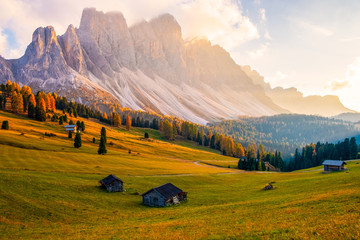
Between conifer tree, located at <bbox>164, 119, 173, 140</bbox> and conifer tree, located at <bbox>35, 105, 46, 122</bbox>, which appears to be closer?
conifer tree, located at <bbox>35, 105, 46, 122</bbox>

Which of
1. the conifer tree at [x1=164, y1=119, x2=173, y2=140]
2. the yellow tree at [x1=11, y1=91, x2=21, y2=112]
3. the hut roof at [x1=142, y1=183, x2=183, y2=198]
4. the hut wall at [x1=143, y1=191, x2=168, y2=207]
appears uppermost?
the yellow tree at [x1=11, y1=91, x2=21, y2=112]

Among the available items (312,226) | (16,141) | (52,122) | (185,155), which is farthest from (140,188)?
(52,122)

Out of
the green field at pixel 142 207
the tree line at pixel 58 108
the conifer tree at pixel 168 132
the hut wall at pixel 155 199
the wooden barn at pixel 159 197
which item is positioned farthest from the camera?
the conifer tree at pixel 168 132

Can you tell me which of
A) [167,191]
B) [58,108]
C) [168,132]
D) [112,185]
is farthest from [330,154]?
[58,108]

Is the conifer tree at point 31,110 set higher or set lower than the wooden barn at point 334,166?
higher

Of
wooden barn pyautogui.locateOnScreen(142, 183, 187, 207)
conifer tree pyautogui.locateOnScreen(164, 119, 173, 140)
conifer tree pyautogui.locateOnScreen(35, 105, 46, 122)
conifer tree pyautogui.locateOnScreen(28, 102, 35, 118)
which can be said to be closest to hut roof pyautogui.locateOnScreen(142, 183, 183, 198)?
wooden barn pyautogui.locateOnScreen(142, 183, 187, 207)

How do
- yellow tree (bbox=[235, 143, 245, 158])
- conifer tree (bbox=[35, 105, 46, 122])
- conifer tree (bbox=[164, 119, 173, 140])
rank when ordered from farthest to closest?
conifer tree (bbox=[164, 119, 173, 140]) < yellow tree (bbox=[235, 143, 245, 158]) < conifer tree (bbox=[35, 105, 46, 122])

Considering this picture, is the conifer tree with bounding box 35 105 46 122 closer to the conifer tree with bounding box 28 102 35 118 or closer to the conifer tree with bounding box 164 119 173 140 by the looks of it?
the conifer tree with bounding box 28 102 35 118

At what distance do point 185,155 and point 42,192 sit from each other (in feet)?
295

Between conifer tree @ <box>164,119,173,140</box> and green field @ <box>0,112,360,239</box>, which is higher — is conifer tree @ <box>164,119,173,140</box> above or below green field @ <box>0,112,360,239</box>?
above

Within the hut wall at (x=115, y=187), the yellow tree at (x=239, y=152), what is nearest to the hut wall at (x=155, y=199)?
the hut wall at (x=115, y=187)

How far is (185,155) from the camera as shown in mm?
125250

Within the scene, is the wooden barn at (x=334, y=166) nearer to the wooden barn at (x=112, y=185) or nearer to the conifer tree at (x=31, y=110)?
the wooden barn at (x=112, y=185)

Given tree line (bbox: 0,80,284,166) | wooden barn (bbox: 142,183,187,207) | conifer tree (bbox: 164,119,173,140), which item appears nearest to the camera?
wooden barn (bbox: 142,183,187,207)
